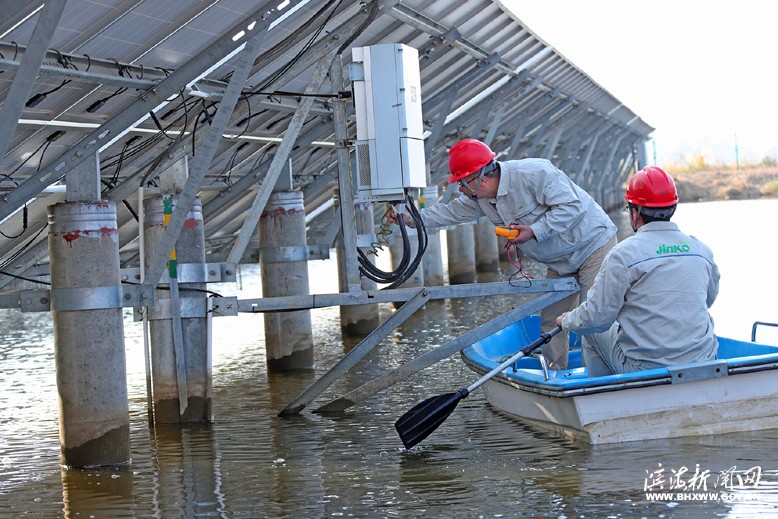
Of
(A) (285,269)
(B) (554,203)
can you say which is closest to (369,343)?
(B) (554,203)

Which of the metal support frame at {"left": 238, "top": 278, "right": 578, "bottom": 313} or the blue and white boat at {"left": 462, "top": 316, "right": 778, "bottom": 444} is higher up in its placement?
the metal support frame at {"left": 238, "top": 278, "right": 578, "bottom": 313}

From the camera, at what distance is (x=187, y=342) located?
31.1 ft

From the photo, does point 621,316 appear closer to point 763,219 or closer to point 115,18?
point 115,18

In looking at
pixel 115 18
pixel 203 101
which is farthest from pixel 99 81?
pixel 203 101

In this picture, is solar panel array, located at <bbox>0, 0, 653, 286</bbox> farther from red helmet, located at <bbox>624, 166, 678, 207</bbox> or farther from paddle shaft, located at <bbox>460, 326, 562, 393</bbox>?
red helmet, located at <bbox>624, 166, 678, 207</bbox>

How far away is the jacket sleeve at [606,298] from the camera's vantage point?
727 centimetres

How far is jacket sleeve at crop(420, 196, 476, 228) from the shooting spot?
9180 millimetres

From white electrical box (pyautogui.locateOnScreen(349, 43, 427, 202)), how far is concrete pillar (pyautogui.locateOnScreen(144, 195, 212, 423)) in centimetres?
154

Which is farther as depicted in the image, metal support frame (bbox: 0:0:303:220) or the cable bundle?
the cable bundle

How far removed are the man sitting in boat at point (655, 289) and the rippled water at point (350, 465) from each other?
1.93ft

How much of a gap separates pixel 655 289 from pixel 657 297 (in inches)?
2.1

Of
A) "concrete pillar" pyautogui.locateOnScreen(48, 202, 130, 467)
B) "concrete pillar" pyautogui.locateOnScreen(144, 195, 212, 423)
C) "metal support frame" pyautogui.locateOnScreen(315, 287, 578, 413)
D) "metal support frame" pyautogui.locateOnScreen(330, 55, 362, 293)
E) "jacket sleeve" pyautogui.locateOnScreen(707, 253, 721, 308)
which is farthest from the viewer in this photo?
"concrete pillar" pyautogui.locateOnScreen(144, 195, 212, 423)

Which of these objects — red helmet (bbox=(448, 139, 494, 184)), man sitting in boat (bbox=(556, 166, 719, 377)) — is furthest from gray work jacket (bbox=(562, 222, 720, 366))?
red helmet (bbox=(448, 139, 494, 184))

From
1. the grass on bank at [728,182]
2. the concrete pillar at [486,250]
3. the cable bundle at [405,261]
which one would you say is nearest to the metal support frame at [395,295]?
the cable bundle at [405,261]
